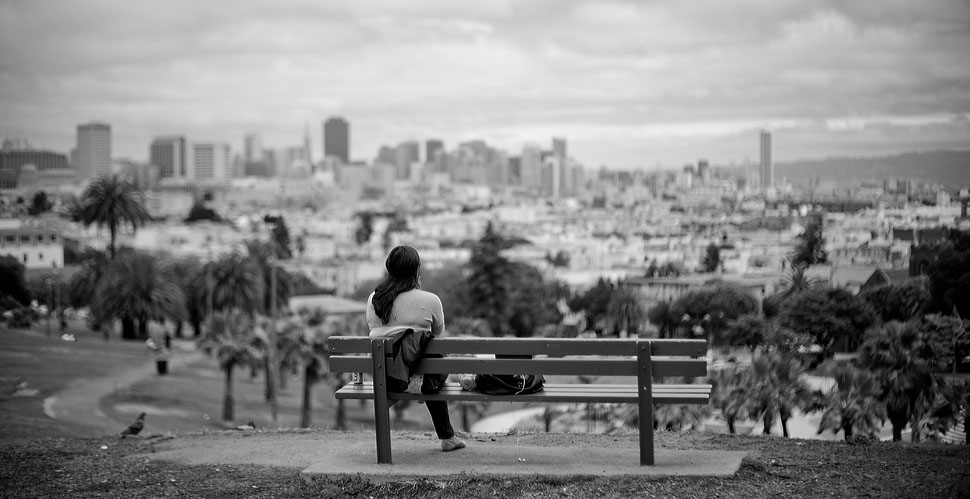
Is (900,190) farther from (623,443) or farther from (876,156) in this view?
(623,443)

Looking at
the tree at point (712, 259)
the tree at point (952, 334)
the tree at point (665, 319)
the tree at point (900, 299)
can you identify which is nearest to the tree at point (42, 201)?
the tree at point (665, 319)

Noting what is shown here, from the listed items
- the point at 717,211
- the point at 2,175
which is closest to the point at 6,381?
the point at 2,175

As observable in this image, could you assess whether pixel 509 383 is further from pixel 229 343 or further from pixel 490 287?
pixel 490 287

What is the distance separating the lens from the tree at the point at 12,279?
4094 centimetres

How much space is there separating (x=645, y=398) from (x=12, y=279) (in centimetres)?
3980

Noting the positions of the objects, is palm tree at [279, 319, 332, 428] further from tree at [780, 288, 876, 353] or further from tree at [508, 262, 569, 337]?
tree at [508, 262, 569, 337]

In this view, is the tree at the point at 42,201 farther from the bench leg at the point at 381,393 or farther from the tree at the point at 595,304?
the bench leg at the point at 381,393

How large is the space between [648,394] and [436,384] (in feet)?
4.83

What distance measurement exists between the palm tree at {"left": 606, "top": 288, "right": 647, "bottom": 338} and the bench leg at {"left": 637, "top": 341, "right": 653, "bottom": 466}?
2410 inches

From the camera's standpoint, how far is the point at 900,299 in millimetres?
25562

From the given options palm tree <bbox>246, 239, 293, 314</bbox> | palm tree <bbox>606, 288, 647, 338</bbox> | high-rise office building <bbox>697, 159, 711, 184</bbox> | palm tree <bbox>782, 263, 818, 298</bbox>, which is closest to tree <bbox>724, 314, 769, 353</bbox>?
palm tree <bbox>782, 263, 818, 298</bbox>

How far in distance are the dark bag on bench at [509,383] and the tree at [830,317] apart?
21.7 metres

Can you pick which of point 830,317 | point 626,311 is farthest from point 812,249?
point 626,311

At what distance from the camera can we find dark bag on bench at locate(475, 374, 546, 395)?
7.45m
